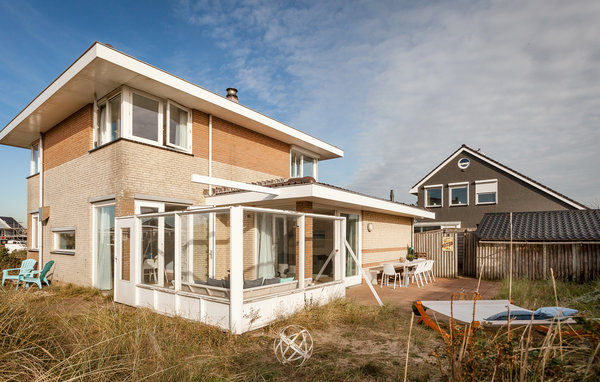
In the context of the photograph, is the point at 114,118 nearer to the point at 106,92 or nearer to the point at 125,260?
the point at 106,92

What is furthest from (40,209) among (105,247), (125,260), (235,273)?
(235,273)

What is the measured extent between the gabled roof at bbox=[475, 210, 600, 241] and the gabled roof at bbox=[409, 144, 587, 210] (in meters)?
7.72

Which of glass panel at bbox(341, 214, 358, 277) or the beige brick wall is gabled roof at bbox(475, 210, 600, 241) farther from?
glass panel at bbox(341, 214, 358, 277)

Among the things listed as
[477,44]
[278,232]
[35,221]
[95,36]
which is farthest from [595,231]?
[35,221]

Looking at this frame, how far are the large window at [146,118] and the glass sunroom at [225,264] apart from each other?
253cm

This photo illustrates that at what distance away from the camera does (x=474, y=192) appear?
73.4 ft

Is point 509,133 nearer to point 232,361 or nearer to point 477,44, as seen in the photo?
point 477,44

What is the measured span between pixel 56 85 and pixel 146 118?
8.39ft

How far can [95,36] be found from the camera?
8.15m

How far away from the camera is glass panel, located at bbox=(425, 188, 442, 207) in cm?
2391

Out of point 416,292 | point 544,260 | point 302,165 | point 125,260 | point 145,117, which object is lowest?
point 416,292

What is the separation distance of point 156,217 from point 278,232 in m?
3.10

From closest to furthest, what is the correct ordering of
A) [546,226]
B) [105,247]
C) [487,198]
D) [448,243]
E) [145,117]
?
[105,247] < [145,117] < [546,226] < [448,243] < [487,198]

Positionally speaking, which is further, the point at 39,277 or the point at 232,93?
the point at 232,93
